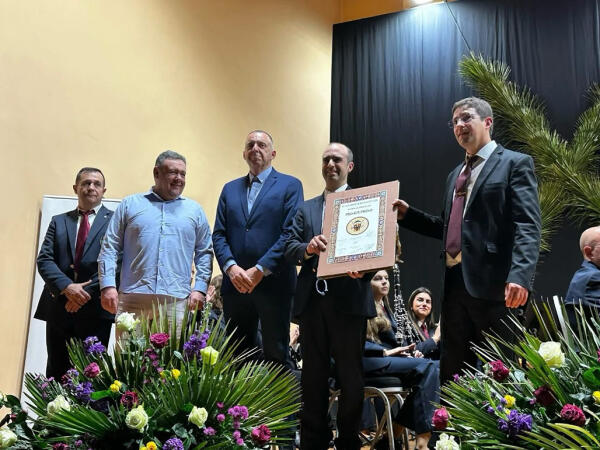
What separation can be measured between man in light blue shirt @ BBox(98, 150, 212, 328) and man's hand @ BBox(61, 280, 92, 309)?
326mm

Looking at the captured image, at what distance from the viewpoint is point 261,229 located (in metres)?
3.82

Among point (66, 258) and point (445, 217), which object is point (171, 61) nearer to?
point (66, 258)

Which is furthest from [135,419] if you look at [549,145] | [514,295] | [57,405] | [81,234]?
[549,145]

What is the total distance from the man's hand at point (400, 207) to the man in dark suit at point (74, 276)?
1780 mm

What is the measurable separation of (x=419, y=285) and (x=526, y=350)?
617cm

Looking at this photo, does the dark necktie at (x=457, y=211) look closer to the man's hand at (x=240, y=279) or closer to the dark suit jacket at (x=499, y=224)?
the dark suit jacket at (x=499, y=224)

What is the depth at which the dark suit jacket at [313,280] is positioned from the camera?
3.37 metres

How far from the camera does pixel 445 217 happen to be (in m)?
3.25

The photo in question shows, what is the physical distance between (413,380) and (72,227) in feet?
7.13

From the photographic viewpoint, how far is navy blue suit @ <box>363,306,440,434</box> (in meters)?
3.88

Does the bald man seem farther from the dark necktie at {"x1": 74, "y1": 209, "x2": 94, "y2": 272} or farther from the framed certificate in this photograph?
the dark necktie at {"x1": 74, "y1": 209, "x2": 94, "y2": 272}

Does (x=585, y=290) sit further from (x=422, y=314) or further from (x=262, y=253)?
(x=422, y=314)

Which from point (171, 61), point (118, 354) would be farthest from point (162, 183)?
point (171, 61)

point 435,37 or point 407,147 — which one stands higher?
point 435,37
